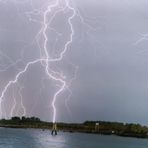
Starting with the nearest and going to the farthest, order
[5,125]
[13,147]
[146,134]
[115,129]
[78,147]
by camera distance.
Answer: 1. [13,147]
2. [78,147]
3. [146,134]
4. [115,129]
5. [5,125]

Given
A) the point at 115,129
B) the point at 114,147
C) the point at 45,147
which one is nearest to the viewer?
the point at 45,147

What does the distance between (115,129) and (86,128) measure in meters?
17.5

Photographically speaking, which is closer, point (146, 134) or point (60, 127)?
point (146, 134)

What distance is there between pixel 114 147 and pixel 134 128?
81.1 metres

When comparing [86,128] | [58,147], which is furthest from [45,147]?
[86,128]

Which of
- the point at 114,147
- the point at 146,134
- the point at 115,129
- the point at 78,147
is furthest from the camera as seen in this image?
the point at 115,129

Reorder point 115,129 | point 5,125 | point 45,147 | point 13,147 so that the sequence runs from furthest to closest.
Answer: point 5,125
point 115,129
point 45,147
point 13,147

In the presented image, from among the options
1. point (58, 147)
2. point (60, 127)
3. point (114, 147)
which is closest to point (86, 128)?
point (60, 127)

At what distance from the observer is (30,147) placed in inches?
2345

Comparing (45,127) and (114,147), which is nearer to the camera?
(114,147)

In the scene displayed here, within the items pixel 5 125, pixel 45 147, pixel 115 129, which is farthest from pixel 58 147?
pixel 5 125

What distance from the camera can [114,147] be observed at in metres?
75.7

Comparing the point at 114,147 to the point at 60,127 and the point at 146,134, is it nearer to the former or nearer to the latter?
the point at 146,134

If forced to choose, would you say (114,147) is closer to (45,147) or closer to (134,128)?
(45,147)
